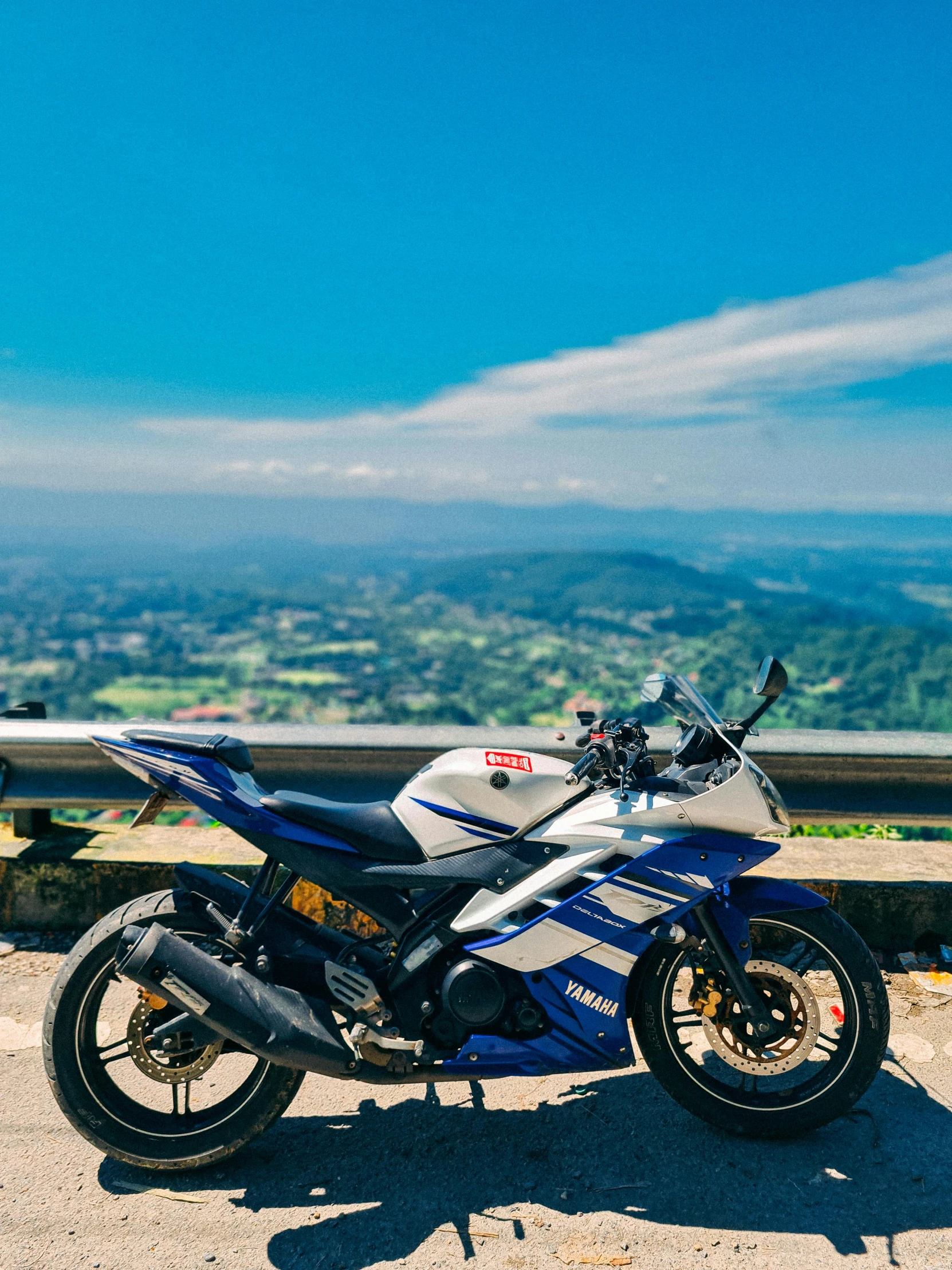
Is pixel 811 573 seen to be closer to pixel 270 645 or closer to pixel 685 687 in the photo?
pixel 270 645

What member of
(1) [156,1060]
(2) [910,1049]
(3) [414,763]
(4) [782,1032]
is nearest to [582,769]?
(4) [782,1032]

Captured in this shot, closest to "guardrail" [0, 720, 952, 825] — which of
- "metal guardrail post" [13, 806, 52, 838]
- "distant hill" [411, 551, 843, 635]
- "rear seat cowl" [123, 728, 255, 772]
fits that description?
"metal guardrail post" [13, 806, 52, 838]

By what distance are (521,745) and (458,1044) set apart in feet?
4.47

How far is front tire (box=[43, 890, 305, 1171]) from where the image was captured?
263 centimetres

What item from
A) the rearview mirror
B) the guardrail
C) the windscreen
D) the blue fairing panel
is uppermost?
the rearview mirror

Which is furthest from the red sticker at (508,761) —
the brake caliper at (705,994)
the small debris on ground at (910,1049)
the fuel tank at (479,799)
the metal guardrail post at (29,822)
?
the metal guardrail post at (29,822)

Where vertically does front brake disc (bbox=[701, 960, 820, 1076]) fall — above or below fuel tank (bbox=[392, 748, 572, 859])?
below

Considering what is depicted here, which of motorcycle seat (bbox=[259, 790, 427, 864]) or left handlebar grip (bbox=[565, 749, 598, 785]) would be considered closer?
left handlebar grip (bbox=[565, 749, 598, 785])

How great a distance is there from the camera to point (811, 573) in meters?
44.5

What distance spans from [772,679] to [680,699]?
13.5 inches

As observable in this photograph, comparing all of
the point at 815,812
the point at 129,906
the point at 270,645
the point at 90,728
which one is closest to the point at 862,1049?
the point at 815,812

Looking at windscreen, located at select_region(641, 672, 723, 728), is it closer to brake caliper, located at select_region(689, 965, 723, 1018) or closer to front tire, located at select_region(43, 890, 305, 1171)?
brake caliper, located at select_region(689, 965, 723, 1018)

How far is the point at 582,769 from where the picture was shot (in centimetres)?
254

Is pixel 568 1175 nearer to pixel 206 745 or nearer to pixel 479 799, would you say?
pixel 479 799
